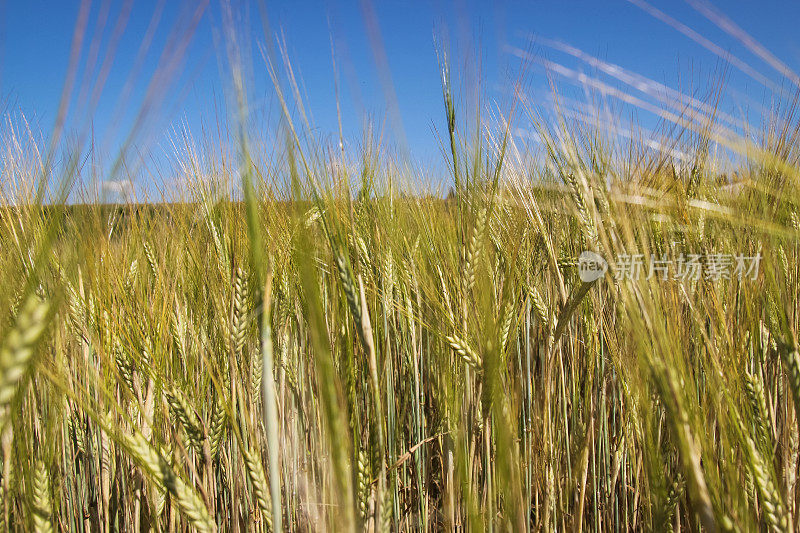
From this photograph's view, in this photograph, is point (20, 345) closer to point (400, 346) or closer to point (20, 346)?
point (20, 346)

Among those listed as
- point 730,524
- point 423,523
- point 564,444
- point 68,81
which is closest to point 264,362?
point 68,81

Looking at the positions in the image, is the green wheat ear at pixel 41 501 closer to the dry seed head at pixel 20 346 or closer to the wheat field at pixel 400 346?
the wheat field at pixel 400 346

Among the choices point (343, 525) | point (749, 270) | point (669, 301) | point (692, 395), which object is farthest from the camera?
point (749, 270)

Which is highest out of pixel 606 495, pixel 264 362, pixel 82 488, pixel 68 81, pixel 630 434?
pixel 68 81

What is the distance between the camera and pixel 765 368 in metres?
1.21

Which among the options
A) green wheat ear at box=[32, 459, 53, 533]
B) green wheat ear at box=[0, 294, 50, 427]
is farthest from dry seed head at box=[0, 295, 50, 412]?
green wheat ear at box=[32, 459, 53, 533]

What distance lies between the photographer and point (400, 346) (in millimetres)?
1451

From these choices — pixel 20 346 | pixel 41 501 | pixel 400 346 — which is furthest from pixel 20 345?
pixel 400 346

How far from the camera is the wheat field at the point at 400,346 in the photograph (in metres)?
0.58

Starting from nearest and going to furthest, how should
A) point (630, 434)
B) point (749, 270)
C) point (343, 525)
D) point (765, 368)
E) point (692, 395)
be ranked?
point (343, 525)
point (692, 395)
point (749, 270)
point (630, 434)
point (765, 368)

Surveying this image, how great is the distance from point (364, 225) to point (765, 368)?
1117 millimetres

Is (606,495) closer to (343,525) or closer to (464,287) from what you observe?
(464,287)

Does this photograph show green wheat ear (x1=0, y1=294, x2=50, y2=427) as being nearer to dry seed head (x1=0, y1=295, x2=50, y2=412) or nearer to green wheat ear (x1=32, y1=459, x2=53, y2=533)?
dry seed head (x1=0, y1=295, x2=50, y2=412)

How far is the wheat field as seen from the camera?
0.58 m
